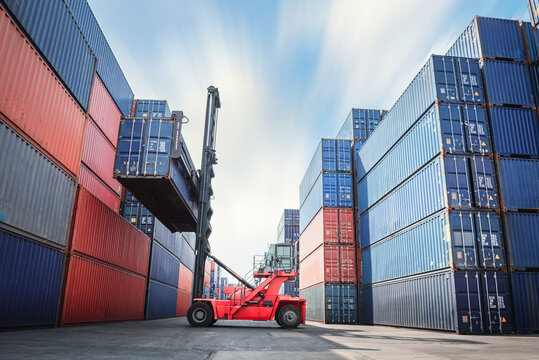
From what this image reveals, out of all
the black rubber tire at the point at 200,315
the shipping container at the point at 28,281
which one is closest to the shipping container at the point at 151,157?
the shipping container at the point at 28,281

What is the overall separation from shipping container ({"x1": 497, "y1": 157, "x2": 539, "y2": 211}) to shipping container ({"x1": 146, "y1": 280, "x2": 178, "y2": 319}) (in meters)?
19.6

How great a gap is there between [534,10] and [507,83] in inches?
119

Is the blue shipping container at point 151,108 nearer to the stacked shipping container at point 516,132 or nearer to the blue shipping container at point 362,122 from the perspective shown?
the blue shipping container at point 362,122

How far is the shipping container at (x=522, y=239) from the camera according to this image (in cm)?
1482

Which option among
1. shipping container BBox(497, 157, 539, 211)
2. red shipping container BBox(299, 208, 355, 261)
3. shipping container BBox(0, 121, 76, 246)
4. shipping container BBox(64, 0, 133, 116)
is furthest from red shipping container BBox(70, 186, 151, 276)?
shipping container BBox(497, 157, 539, 211)

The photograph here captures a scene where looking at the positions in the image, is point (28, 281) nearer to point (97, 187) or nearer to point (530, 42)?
point (97, 187)

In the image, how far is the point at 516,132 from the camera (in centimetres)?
1633

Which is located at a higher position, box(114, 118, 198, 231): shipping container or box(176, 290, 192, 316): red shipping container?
box(114, 118, 198, 231): shipping container

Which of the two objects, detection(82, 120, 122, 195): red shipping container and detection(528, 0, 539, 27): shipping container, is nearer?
detection(528, 0, 539, 27): shipping container

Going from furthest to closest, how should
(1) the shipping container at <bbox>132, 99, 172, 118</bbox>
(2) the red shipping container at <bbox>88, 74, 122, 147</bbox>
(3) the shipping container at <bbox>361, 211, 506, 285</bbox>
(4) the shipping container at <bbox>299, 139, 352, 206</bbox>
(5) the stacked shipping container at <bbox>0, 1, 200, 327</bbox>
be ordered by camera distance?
(4) the shipping container at <bbox>299, 139, 352, 206</bbox>
(1) the shipping container at <bbox>132, 99, 172, 118</bbox>
(2) the red shipping container at <bbox>88, 74, 122, 147</bbox>
(3) the shipping container at <bbox>361, 211, 506, 285</bbox>
(5) the stacked shipping container at <bbox>0, 1, 200, 327</bbox>

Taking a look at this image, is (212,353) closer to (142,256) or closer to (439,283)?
(439,283)

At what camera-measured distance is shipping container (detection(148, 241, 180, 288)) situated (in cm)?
2439

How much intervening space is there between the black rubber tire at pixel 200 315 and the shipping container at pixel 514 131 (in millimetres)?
13420

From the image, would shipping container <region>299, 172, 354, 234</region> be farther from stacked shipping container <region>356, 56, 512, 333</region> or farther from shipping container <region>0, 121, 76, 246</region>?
shipping container <region>0, 121, 76, 246</region>
